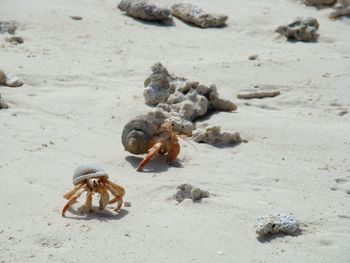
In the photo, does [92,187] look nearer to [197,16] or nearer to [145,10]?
[145,10]

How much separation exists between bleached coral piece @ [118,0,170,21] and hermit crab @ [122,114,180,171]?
14.9ft

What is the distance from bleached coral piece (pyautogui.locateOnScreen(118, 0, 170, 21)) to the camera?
→ 399 inches

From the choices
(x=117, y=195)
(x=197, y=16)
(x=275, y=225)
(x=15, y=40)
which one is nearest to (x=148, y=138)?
(x=117, y=195)

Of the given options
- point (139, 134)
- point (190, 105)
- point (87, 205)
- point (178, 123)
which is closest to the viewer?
point (87, 205)

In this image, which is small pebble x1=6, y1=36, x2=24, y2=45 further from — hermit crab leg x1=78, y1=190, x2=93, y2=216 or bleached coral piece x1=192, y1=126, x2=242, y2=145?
hermit crab leg x1=78, y1=190, x2=93, y2=216

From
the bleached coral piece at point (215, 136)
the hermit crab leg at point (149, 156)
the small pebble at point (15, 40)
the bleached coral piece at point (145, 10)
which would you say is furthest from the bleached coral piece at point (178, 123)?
the bleached coral piece at point (145, 10)

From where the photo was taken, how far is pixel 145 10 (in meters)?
10.1

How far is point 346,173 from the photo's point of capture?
571 centimetres

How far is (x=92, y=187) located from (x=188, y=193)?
0.74 metres

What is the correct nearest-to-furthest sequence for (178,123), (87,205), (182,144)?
(87,205)
(182,144)
(178,123)

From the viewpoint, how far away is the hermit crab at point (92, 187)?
4.59 m

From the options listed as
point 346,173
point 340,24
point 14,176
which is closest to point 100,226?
point 14,176

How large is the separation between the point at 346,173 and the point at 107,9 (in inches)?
229

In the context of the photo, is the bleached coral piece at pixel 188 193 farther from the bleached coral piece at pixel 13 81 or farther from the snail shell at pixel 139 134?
the bleached coral piece at pixel 13 81
